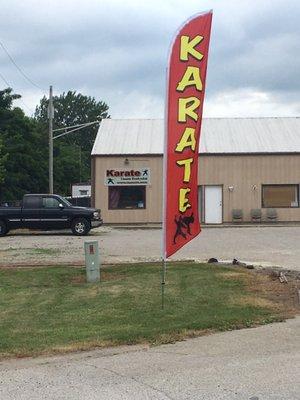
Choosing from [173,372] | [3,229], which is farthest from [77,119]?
[173,372]

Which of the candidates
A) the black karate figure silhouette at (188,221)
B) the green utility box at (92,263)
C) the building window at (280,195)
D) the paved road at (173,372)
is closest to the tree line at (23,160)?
the building window at (280,195)

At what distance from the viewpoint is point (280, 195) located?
35.8 metres

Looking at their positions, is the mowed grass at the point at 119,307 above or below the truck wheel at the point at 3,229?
below

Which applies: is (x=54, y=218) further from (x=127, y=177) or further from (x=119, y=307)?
(x=119, y=307)

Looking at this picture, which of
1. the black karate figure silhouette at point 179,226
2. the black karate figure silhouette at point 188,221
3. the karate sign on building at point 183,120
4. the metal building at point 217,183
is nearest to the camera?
the karate sign on building at point 183,120

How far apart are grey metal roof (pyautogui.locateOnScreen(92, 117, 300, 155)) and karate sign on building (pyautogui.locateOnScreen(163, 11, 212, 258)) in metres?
25.9

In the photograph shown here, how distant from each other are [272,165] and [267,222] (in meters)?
3.46

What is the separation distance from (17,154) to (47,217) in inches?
1238

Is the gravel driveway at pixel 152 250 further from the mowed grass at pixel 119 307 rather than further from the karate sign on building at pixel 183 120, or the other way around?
the karate sign on building at pixel 183 120

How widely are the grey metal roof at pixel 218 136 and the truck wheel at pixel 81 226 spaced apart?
30.1 feet

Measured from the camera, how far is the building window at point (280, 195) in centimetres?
3578

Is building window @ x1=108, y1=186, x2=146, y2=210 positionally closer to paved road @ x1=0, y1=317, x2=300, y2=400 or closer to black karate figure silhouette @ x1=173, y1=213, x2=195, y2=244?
black karate figure silhouette @ x1=173, y1=213, x2=195, y2=244

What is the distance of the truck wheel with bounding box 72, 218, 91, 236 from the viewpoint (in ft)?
90.1

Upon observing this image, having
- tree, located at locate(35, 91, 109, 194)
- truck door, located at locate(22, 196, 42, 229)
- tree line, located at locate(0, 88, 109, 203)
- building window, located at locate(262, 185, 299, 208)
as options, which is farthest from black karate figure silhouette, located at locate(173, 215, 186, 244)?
tree, located at locate(35, 91, 109, 194)
